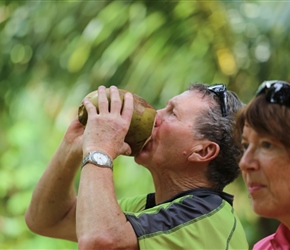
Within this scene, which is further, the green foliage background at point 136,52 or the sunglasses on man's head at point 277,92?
the green foliage background at point 136,52

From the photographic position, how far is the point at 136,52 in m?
5.02

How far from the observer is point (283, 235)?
2590 millimetres

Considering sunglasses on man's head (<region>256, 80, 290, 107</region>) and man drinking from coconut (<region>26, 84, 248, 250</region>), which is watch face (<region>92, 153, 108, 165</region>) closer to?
man drinking from coconut (<region>26, 84, 248, 250</region>)

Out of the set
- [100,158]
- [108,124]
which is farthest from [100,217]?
[108,124]

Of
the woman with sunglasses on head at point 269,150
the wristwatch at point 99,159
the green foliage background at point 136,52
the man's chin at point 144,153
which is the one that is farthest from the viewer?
the green foliage background at point 136,52

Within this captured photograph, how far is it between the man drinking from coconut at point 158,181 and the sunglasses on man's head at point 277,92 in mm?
526

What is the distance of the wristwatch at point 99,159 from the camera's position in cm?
271

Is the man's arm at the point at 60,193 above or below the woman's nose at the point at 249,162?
below

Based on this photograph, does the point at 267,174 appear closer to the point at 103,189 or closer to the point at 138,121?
the point at 103,189

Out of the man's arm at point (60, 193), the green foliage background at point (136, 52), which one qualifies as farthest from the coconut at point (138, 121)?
the green foliage background at point (136, 52)

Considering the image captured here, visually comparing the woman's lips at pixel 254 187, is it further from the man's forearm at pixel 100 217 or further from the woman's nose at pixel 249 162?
the man's forearm at pixel 100 217

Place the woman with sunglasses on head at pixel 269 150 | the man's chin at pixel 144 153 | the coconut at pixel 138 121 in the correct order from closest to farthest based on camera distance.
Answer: the woman with sunglasses on head at pixel 269 150
the coconut at pixel 138 121
the man's chin at pixel 144 153

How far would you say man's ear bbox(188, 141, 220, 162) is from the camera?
9.71 ft

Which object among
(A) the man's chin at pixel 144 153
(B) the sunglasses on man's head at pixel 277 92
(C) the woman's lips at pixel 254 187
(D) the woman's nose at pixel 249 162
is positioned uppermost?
(B) the sunglasses on man's head at pixel 277 92
